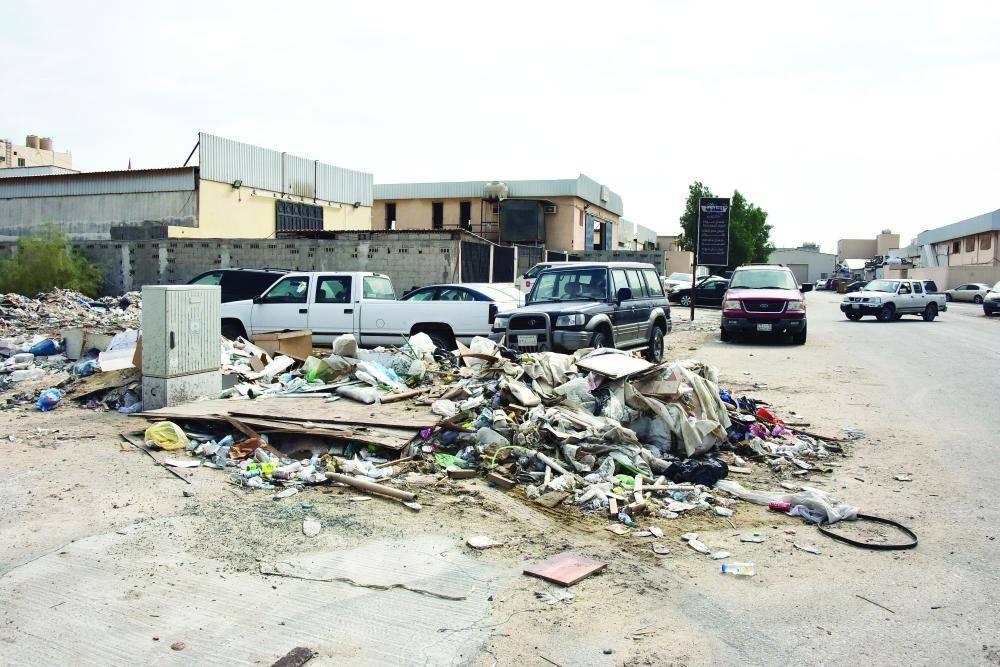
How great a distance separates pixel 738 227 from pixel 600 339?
175 ft

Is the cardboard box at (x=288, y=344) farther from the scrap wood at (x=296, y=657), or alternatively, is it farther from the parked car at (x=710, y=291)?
the parked car at (x=710, y=291)

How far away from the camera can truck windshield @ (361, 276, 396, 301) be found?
1384 cm

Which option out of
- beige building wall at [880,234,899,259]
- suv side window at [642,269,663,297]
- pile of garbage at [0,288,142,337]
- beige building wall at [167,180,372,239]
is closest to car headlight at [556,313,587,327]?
suv side window at [642,269,663,297]

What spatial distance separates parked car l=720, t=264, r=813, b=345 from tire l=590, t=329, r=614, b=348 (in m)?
8.33

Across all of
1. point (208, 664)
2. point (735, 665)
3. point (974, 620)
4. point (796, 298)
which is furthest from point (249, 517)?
point (796, 298)

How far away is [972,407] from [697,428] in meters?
5.50

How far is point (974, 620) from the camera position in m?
4.08

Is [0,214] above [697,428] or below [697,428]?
above

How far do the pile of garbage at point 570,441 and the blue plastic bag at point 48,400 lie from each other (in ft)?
7.29

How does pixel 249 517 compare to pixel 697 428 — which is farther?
pixel 697 428

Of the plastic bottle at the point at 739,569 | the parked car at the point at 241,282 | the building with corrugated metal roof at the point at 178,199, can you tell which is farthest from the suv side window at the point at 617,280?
the building with corrugated metal roof at the point at 178,199

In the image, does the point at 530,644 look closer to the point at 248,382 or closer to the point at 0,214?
the point at 248,382

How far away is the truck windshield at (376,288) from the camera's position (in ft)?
45.4

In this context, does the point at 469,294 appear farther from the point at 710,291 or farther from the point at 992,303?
the point at 992,303
